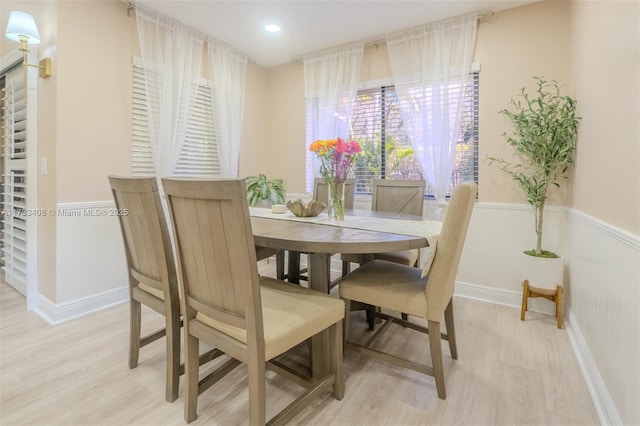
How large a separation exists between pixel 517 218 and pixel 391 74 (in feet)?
5.93

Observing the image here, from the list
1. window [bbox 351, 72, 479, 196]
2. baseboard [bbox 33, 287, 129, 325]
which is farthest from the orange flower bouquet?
baseboard [bbox 33, 287, 129, 325]

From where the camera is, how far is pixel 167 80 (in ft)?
9.49

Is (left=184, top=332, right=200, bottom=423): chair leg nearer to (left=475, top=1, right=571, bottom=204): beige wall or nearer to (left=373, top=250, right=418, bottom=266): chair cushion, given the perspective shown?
(left=373, top=250, right=418, bottom=266): chair cushion

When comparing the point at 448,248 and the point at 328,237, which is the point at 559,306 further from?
the point at 328,237

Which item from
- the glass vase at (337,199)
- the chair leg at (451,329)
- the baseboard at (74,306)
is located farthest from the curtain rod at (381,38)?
the baseboard at (74,306)

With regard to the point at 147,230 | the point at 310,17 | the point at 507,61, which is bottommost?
the point at 147,230

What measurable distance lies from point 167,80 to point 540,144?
10.3ft

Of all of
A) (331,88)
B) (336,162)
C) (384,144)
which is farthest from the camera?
(331,88)

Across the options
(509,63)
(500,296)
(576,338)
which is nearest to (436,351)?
(576,338)

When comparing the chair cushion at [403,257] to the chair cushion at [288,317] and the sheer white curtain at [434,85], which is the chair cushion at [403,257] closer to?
the sheer white curtain at [434,85]

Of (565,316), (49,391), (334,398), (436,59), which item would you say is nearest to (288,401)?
(334,398)

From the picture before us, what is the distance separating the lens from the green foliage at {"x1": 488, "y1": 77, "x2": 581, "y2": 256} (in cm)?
231

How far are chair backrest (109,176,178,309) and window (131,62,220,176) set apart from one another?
55.9 inches

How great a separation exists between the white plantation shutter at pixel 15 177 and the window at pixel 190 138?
789 mm
